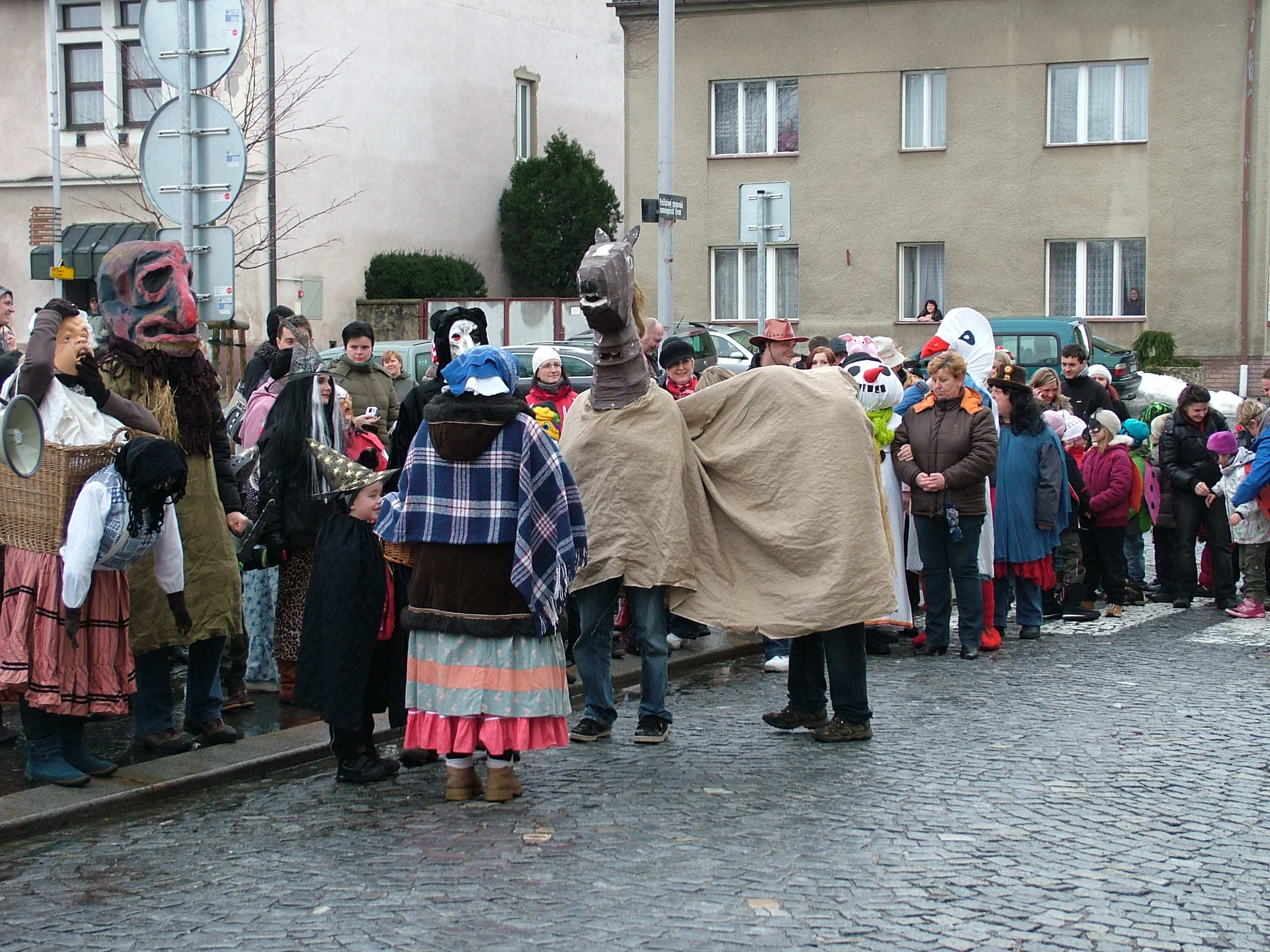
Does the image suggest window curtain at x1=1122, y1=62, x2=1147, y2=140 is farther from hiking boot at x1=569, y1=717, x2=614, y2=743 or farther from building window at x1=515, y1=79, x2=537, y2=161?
hiking boot at x1=569, y1=717, x2=614, y2=743

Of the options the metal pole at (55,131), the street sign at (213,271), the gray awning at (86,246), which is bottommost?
the street sign at (213,271)

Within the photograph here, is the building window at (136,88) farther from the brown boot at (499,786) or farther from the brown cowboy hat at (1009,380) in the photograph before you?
the brown boot at (499,786)

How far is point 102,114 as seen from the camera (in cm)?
3109

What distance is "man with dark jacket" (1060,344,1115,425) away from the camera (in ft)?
44.9

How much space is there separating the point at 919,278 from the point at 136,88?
1625 cm

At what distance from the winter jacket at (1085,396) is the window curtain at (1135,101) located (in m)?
16.4

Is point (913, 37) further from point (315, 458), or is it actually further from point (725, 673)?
point (315, 458)

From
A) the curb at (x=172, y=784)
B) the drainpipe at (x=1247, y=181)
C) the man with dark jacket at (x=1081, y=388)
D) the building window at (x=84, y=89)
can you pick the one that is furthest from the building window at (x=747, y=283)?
the curb at (x=172, y=784)

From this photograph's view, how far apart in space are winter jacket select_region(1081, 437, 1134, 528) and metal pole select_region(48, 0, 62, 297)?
2234cm

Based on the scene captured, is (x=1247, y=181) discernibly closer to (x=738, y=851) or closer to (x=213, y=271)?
(x=213, y=271)

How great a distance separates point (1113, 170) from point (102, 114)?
20.2 meters

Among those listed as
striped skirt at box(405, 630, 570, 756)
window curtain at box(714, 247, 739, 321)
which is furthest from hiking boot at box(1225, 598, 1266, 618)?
window curtain at box(714, 247, 739, 321)

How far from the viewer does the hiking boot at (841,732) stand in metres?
7.38

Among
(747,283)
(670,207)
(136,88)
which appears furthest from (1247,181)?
(136,88)
